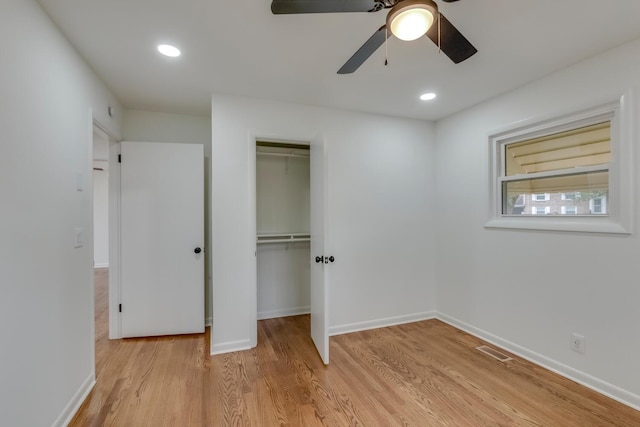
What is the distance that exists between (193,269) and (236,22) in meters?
2.48

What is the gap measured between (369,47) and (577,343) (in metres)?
2.70

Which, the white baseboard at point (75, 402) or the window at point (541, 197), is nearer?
the white baseboard at point (75, 402)

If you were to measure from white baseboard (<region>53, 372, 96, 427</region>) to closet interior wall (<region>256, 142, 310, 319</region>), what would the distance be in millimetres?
1771

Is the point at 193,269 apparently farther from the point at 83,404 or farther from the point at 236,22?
the point at 236,22

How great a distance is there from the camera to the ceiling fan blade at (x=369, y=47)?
144 cm

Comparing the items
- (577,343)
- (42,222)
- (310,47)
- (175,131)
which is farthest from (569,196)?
(175,131)

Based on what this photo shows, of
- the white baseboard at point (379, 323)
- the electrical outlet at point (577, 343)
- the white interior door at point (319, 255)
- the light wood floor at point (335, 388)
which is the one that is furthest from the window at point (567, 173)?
the white interior door at point (319, 255)

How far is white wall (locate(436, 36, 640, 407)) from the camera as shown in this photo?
2021 millimetres

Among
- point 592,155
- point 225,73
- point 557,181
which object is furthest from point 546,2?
point 225,73

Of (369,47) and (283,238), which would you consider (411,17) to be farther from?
(283,238)

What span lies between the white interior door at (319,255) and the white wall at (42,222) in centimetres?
180

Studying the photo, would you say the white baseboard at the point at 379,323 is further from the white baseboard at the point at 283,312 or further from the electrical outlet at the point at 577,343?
the electrical outlet at the point at 577,343

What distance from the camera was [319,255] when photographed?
270cm

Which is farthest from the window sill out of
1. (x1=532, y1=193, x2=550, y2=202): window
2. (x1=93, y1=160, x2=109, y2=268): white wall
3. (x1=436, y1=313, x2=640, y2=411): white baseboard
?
(x1=93, y1=160, x2=109, y2=268): white wall
